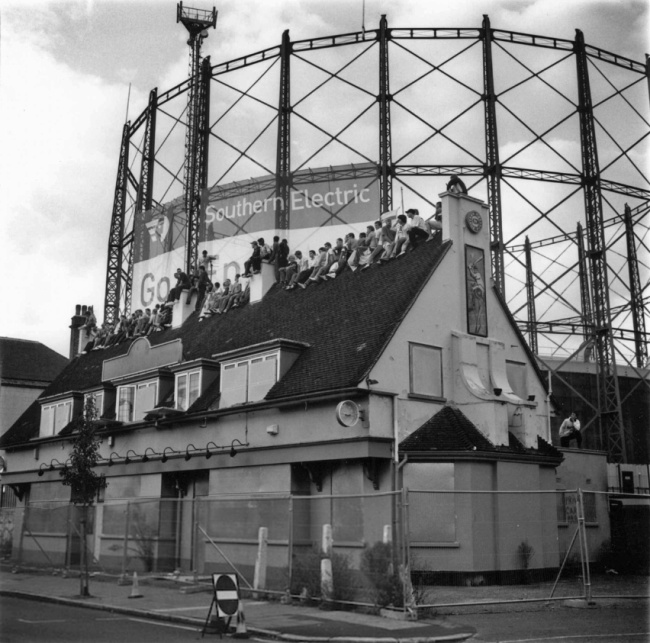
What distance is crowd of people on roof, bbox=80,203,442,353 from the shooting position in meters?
29.0

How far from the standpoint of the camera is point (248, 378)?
28.0 m

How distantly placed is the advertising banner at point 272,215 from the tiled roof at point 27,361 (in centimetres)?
1214

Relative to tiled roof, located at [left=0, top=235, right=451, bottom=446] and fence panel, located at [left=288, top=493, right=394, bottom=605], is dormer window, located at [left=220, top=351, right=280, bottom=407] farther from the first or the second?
fence panel, located at [left=288, top=493, right=394, bottom=605]

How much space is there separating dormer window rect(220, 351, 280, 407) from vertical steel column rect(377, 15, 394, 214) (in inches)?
601

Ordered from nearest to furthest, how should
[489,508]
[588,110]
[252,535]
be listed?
[252,535]
[489,508]
[588,110]

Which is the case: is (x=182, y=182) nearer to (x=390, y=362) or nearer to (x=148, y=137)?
(x=148, y=137)

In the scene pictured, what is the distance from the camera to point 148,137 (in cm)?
5156

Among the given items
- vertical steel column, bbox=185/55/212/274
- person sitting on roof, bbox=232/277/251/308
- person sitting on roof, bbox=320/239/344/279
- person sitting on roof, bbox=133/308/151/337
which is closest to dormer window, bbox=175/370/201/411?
person sitting on roof, bbox=232/277/251/308

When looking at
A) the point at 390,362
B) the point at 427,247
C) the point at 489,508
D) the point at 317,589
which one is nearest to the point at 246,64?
the point at 427,247

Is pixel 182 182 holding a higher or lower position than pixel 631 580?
higher

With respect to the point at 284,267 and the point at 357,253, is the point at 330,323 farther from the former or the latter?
the point at 284,267

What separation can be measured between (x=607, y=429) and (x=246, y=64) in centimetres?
2503

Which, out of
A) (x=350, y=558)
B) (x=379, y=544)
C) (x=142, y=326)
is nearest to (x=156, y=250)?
(x=142, y=326)

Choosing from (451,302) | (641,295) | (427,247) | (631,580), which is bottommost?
(631,580)
